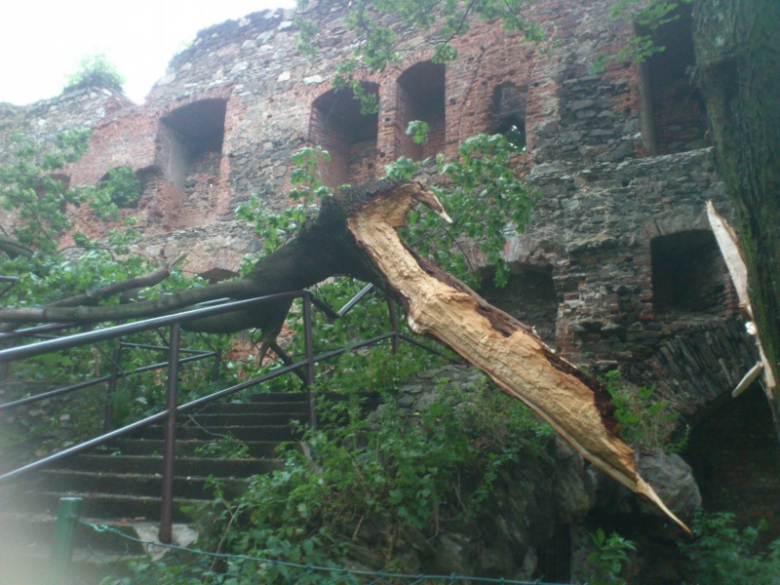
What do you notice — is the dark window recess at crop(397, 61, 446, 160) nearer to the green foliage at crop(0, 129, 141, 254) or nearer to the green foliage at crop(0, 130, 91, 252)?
the green foliage at crop(0, 129, 141, 254)

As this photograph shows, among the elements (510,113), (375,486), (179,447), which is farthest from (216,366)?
(510,113)

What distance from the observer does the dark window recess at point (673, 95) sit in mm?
7898

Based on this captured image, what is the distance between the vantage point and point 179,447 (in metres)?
3.79

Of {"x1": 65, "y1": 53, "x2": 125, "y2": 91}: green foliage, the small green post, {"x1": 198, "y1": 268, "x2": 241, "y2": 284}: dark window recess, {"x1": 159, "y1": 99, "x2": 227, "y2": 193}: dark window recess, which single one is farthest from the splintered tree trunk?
{"x1": 65, "y1": 53, "x2": 125, "y2": 91}: green foliage

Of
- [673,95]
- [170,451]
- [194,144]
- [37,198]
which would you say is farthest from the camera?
[194,144]

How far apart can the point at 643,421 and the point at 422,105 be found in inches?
274

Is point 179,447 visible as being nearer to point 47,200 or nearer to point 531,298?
point 531,298

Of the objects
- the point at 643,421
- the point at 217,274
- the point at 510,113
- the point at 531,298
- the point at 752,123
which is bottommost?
the point at 643,421

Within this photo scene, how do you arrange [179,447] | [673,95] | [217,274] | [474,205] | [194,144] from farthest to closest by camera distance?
[194,144]
[217,274]
[673,95]
[474,205]
[179,447]

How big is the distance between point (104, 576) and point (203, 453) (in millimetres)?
1087

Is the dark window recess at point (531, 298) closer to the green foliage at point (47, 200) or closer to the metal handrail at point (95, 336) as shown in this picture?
the green foliage at point (47, 200)

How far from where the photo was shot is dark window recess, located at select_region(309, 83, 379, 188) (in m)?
10.0

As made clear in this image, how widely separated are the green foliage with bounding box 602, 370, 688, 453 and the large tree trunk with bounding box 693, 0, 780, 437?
126cm

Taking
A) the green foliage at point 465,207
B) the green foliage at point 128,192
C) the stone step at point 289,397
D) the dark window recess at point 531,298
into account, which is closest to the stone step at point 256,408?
the stone step at point 289,397
